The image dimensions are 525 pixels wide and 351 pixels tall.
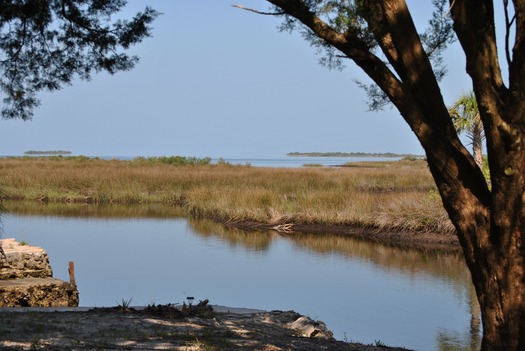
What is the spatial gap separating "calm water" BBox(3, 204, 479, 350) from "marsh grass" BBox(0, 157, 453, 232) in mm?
1495

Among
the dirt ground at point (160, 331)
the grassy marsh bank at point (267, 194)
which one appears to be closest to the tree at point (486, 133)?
the dirt ground at point (160, 331)

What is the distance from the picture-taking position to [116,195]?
3088 cm

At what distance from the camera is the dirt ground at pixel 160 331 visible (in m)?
5.50

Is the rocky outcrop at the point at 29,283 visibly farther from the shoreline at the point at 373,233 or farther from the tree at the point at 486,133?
the shoreline at the point at 373,233

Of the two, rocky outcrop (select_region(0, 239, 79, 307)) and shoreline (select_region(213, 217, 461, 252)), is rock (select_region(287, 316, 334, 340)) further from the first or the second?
shoreline (select_region(213, 217, 461, 252))

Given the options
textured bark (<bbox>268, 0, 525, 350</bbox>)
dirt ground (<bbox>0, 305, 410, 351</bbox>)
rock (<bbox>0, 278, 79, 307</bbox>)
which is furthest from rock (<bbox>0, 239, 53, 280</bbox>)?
textured bark (<bbox>268, 0, 525, 350</bbox>)

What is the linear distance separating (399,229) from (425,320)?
956 centimetres

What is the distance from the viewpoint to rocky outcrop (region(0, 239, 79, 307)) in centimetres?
1008

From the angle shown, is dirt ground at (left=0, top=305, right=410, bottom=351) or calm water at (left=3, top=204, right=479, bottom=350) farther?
calm water at (left=3, top=204, right=479, bottom=350)

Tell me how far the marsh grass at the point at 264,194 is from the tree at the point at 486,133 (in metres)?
14.6

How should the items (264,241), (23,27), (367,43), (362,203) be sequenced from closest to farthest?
(367,43)
(23,27)
(264,241)
(362,203)

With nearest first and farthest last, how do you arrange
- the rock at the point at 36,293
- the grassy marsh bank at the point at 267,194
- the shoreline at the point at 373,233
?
1. the rock at the point at 36,293
2. the shoreline at the point at 373,233
3. the grassy marsh bank at the point at 267,194

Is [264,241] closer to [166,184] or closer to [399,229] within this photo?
[399,229]

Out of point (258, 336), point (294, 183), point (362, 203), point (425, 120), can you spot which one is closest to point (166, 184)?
point (294, 183)
